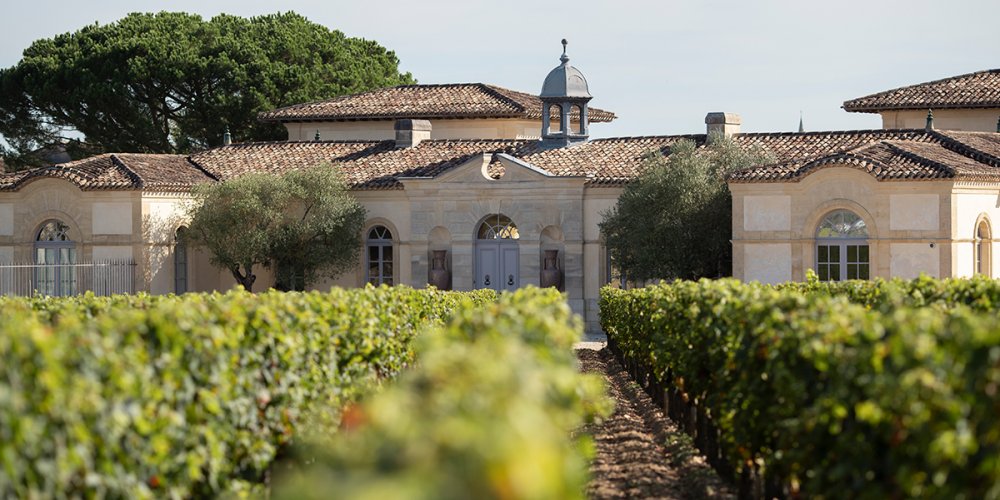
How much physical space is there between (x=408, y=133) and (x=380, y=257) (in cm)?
438

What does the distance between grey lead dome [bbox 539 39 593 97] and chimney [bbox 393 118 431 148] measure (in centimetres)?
354

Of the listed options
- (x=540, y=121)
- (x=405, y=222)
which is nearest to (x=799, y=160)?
(x=405, y=222)

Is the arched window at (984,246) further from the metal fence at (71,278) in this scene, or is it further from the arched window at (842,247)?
the metal fence at (71,278)

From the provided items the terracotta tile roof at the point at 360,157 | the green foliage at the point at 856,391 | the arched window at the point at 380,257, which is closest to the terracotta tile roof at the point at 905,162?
the terracotta tile roof at the point at 360,157

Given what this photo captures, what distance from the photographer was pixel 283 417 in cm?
1009

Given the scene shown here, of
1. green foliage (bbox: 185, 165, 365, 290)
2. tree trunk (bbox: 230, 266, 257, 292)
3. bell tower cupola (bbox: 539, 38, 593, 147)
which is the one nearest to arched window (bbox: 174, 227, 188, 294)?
green foliage (bbox: 185, 165, 365, 290)

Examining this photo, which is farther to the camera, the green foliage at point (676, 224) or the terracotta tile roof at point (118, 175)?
the terracotta tile roof at point (118, 175)

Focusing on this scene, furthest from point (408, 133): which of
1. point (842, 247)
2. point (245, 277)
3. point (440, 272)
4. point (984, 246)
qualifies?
point (984, 246)

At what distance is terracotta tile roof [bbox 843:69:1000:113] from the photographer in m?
40.7

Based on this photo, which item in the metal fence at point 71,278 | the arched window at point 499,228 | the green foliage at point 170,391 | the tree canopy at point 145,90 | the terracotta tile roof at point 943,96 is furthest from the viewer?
the tree canopy at point 145,90

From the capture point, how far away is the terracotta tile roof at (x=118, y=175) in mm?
35344

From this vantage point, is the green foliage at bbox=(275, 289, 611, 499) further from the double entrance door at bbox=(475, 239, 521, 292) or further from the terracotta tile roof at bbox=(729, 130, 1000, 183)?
the double entrance door at bbox=(475, 239, 521, 292)

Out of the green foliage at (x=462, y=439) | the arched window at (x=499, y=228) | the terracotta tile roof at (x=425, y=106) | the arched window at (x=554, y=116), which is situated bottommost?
the green foliage at (x=462, y=439)

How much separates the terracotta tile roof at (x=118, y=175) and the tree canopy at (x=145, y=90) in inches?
480
